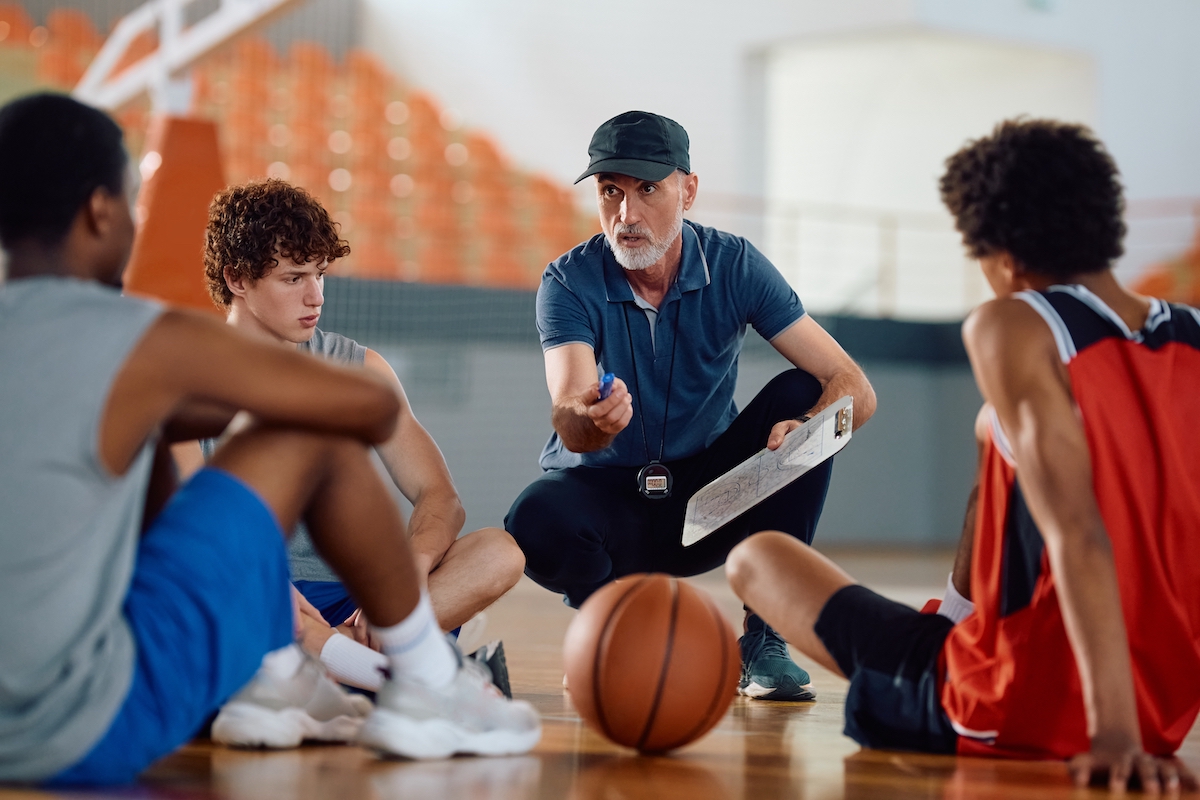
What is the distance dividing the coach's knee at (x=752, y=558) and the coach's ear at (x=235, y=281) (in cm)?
118

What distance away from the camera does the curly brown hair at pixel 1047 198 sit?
6.00 ft

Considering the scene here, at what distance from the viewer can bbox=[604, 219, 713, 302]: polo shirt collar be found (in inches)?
127

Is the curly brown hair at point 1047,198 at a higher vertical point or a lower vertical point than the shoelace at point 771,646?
higher

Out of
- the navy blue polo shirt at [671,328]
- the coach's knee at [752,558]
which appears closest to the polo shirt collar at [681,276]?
the navy blue polo shirt at [671,328]

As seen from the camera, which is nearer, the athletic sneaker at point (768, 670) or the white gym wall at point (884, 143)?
the athletic sneaker at point (768, 670)

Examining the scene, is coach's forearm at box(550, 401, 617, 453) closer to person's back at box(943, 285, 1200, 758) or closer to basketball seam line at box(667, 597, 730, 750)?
basketball seam line at box(667, 597, 730, 750)

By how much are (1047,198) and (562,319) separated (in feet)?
5.06

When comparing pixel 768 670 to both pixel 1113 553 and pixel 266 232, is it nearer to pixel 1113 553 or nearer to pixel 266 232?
pixel 1113 553

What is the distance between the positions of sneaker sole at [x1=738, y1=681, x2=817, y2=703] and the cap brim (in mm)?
1230

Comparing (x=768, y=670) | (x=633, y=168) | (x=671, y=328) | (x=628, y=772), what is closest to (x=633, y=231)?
(x=633, y=168)

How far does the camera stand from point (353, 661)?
2.40 metres

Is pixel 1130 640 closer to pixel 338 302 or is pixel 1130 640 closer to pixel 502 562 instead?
pixel 502 562

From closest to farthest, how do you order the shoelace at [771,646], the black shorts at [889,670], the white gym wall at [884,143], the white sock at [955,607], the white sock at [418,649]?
the white sock at [418,649], the black shorts at [889,670], the white sock at [955,607], the shoelace at [771,646], the white gym wall at [884,143]

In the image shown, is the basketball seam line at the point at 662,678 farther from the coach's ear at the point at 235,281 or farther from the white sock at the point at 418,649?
the coach's ear at the point at 235,281
